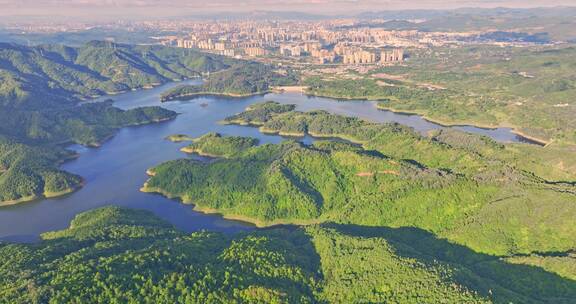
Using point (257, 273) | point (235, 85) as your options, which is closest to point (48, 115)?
point (235, 85)

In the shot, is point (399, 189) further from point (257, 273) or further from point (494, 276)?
point (257, 273)

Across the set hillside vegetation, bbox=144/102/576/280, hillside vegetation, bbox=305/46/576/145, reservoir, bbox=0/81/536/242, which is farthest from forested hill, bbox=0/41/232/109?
hillside vegetation, bbox=144/102/576/280

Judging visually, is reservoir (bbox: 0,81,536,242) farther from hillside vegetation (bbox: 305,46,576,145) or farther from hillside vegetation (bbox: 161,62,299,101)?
hillside vegetation (bbox: 161,62,299,101)

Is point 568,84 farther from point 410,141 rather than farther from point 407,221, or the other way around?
point 407,221

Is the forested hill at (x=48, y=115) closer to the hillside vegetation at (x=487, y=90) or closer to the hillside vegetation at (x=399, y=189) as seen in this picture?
the hillside vegetation at (x=399, y=189)

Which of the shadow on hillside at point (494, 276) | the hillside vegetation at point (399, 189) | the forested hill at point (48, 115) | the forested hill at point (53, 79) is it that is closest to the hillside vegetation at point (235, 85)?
the forested hill at point (53, 79)

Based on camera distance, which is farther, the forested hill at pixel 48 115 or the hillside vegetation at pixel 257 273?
the forested hill at pixel 48 115
